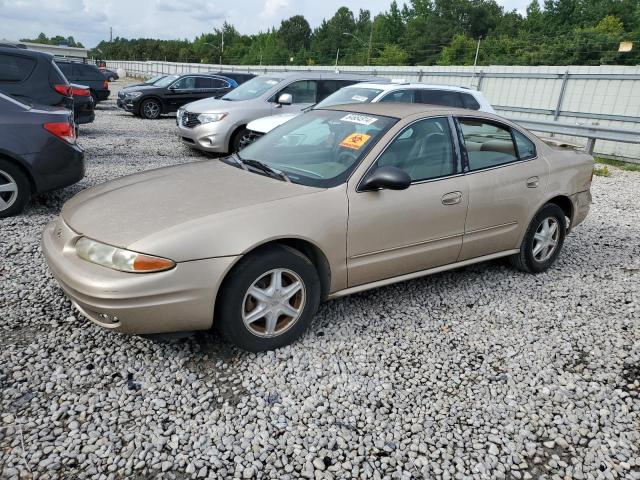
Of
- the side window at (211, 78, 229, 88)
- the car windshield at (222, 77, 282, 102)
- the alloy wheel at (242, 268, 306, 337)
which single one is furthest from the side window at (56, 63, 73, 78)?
the alloy wheel at (242, 268, 306, 337)

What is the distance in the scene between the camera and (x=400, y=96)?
8.38m

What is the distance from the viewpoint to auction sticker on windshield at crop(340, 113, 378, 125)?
388 centimetres

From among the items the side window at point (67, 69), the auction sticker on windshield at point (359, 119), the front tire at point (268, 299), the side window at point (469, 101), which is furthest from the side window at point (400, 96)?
the side window at point (67, 69)

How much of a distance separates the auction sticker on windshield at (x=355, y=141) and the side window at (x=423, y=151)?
7.5 inches

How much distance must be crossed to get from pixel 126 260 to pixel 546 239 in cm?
372

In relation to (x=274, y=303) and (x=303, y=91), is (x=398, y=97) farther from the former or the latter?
(x=274, y=303)

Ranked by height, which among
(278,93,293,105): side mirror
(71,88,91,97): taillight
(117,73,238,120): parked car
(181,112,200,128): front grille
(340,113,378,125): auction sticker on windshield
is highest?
(340,113,378,125): auction sticker on windshield

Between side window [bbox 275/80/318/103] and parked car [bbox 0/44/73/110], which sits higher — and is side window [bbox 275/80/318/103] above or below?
below

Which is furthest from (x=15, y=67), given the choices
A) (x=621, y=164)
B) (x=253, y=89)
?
(x=621, y=164)

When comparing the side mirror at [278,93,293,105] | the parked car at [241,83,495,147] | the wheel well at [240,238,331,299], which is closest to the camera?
the wheel well at [240,238,331,299]

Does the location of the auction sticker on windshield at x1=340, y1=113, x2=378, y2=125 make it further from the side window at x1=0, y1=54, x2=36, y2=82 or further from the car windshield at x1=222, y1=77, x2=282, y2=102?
the car windshield at x1=222, y1=77, x2=282, y2=102

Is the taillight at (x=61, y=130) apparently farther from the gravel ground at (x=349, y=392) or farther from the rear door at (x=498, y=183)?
the rear door at (x=498, y=183)

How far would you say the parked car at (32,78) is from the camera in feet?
24.9

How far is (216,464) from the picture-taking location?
7.68 feet
